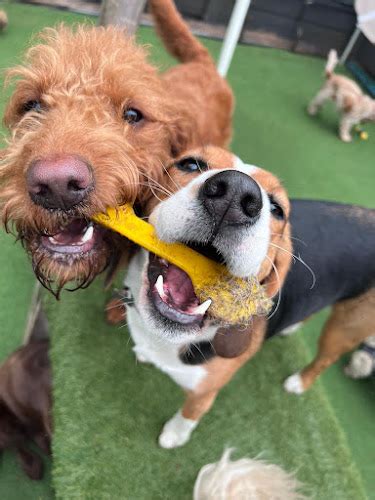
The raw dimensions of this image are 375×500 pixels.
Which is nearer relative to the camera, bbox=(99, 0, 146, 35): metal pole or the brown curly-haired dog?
the brown curly-haired dog

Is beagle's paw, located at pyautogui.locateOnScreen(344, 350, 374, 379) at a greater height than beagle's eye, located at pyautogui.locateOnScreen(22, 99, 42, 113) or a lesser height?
lesser

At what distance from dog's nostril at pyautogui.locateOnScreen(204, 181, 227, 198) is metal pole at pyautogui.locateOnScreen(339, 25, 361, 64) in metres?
7.52

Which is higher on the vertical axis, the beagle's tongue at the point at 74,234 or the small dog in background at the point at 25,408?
the beagle's tongue at the point at 74,234

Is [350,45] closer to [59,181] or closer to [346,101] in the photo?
[346,101]

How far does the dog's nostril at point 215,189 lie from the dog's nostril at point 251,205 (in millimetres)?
61

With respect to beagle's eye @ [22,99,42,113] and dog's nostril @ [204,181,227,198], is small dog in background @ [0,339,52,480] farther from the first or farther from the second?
dog's nostril @ [204,181,227,198]

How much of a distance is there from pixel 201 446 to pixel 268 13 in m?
7.05

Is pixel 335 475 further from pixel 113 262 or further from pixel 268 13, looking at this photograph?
pixel 268 13

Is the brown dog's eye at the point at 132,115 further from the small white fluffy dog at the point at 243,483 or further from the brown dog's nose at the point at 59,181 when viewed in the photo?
the small white fluffy dog at the point at 243,483

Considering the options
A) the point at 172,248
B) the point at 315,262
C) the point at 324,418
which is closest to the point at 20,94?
the point at 172,248

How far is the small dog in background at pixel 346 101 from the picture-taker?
5375 millimetres

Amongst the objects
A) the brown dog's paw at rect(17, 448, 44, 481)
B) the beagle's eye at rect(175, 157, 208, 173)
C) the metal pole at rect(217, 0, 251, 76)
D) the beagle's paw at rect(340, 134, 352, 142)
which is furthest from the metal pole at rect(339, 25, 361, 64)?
the brown dog's paw at rect(17, 448, 44, 481)

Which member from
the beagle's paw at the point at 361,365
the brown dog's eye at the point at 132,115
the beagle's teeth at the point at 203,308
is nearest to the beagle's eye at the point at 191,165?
the brown dog's eye at the point at 132,115

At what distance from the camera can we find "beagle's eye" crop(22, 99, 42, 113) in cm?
161
